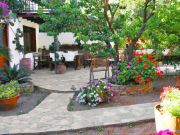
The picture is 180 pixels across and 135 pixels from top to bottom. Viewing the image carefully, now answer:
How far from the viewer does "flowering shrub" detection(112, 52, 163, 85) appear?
8625 millimetres

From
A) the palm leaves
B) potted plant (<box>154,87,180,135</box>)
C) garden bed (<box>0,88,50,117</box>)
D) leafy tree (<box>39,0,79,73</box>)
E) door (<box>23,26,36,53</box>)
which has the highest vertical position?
leafy tree (<box>39,0,79,73</box>)

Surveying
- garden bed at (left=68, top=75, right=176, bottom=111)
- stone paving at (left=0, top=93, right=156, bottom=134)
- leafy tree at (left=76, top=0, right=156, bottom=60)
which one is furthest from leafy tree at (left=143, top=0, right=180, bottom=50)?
stone paving at (left=0, top=93, right=156, bottom=134)

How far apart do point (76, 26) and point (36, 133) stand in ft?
15.2

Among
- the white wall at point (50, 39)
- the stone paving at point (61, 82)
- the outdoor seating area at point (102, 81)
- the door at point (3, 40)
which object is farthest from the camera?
the white wall at point (50, 39)

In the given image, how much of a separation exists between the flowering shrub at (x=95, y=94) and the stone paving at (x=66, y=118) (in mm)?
406

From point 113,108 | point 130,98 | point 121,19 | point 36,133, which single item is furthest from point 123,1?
point 36,133

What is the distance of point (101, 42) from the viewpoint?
9.84 meters

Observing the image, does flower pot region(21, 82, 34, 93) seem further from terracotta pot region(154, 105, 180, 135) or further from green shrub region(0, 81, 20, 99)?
terracotta pot region(154, 105, 180, 135)

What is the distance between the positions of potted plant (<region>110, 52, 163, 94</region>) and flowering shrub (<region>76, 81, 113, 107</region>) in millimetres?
964

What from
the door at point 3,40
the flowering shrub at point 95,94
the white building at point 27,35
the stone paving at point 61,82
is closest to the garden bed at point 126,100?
the flowering shrub at point 95,94

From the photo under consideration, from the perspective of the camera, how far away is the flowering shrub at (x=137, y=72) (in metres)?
8.62

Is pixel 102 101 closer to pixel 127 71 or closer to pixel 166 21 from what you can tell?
pixel 127 71

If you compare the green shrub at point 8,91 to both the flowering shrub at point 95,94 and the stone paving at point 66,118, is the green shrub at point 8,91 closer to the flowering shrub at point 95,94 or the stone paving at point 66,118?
the stone paving at point 66,118

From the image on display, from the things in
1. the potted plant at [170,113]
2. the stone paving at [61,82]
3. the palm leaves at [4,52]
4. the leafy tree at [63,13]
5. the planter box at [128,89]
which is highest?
the leafy tree at [63,13]
